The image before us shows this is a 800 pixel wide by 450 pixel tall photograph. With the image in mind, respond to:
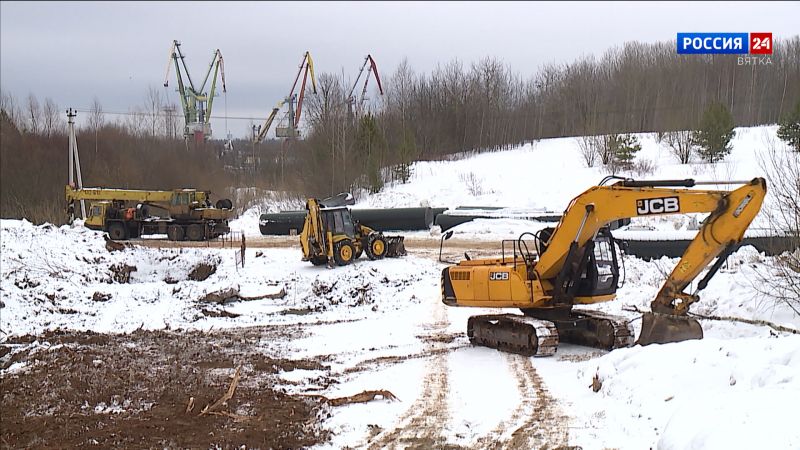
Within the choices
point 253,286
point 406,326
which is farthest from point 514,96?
point 406,326

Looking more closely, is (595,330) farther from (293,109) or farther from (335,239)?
(293,109)

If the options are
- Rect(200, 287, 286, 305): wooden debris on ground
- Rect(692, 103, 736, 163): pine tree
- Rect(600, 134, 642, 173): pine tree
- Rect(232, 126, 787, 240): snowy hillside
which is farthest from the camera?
Rect(600, 134, 642, 173): pine tree

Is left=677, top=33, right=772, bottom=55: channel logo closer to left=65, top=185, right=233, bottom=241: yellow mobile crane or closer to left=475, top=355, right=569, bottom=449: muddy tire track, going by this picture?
left=475, top=355, right=569, bottom=449: muddy tire track

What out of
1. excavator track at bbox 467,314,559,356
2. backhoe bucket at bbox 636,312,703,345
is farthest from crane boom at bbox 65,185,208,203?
backhoe bucket at bbox 636,312,703,345

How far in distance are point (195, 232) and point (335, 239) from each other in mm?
14060

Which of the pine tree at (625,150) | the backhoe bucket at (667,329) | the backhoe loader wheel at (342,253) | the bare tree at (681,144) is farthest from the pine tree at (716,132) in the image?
the backhoe bucket at (667,329)

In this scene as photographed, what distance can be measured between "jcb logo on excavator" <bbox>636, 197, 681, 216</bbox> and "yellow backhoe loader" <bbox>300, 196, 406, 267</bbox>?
13.7m

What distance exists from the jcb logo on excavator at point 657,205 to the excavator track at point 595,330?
7.15 ft

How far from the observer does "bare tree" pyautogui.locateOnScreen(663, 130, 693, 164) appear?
4528 cm

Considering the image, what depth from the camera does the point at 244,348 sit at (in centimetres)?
1404

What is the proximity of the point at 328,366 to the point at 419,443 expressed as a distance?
4392mm

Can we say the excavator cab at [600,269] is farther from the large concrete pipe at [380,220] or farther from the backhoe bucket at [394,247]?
the large concrete pipe at [380,220]

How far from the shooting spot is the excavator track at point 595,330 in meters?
12.1

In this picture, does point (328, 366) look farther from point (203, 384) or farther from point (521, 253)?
point (521, 253)
